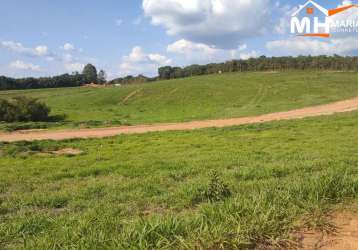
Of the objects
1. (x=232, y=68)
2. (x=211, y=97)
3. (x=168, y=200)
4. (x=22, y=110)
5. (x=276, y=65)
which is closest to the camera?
(x=168, y=200)

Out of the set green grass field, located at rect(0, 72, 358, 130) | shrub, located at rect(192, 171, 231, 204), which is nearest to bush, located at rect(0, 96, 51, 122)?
green grass field, located at rect(0, 72, 358, 130)

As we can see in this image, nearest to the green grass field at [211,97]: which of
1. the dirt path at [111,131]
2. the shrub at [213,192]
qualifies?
the dirt path at [111,131]

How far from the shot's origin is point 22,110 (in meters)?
28.0

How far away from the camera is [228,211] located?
12.7 ft

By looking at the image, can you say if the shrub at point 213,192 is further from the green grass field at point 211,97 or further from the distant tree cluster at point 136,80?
the distant tree cluster at point 136,80

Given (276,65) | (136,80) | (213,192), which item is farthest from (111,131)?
(136,80)

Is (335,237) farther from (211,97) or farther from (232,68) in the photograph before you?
(232,68)

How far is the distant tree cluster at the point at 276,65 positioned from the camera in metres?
81.9

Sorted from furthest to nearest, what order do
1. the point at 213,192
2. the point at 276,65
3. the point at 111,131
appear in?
1. the point at 276,65
2. the point at 111,131
3. the point at 213,192

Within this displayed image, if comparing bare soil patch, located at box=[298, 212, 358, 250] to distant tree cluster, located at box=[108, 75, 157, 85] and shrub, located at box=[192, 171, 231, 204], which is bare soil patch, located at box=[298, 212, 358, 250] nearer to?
shrub, located at box=[192, 171, 231, 204]

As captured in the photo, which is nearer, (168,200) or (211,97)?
(168,200)

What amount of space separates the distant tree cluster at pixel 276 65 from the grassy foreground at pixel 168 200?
81080 millimetres

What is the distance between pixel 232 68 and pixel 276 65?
1304 centimetres

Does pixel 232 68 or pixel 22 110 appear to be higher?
pixel 232 68
